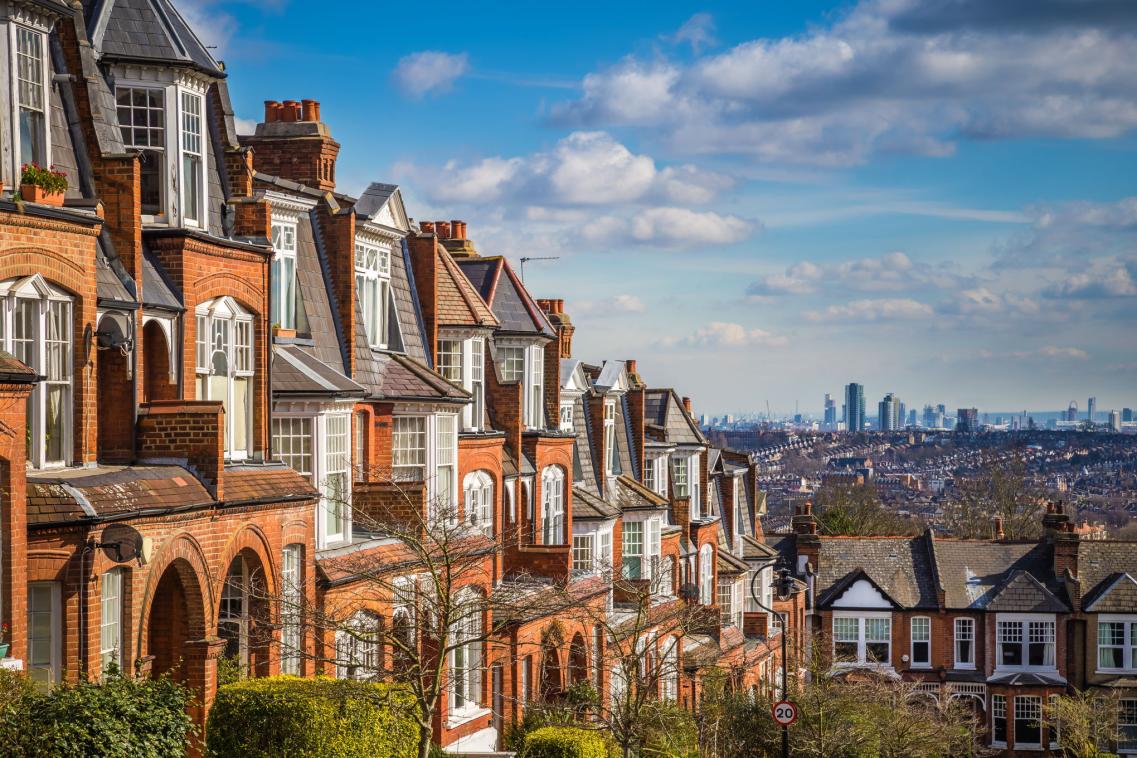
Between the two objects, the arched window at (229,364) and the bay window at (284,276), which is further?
the bay window at (284,276)

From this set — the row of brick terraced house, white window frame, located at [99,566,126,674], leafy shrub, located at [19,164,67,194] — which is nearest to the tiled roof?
the row of brick terraced house

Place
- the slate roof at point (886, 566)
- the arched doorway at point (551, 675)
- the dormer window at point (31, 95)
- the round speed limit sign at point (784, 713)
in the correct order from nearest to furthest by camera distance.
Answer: the dormer window at point (31, 95), the round speed limit sign at point (784, 713), the arched doorway at point (551, 675), the slate roof at point (886, 566)

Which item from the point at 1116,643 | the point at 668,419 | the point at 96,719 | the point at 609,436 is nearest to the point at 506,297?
the point at 609,436

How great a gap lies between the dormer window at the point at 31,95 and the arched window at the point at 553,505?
71.9ft

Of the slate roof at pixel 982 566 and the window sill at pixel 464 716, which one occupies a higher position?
the window sill at pixel 464 716

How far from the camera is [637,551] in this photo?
4897 centimetres

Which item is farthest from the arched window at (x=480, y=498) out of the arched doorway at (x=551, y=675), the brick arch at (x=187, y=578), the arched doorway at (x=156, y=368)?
the brick arch at (x=187, y=578)

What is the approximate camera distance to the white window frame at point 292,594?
Answer: 24406 millimetres

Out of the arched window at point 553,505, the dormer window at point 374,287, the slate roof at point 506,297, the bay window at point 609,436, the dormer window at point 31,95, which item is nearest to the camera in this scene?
the dormer window at point 31,95

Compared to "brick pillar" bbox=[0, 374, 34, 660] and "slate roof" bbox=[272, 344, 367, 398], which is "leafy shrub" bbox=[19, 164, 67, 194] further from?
"slate roof" bbox=[272, 344, 367, 398]

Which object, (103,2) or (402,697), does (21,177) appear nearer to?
(103,2)

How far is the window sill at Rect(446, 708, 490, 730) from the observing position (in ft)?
104

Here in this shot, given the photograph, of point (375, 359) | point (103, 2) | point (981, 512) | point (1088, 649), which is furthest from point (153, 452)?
point (981, 512)

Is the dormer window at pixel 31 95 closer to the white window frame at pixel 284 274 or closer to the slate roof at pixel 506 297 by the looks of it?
the white window frame at pixel 284 274
